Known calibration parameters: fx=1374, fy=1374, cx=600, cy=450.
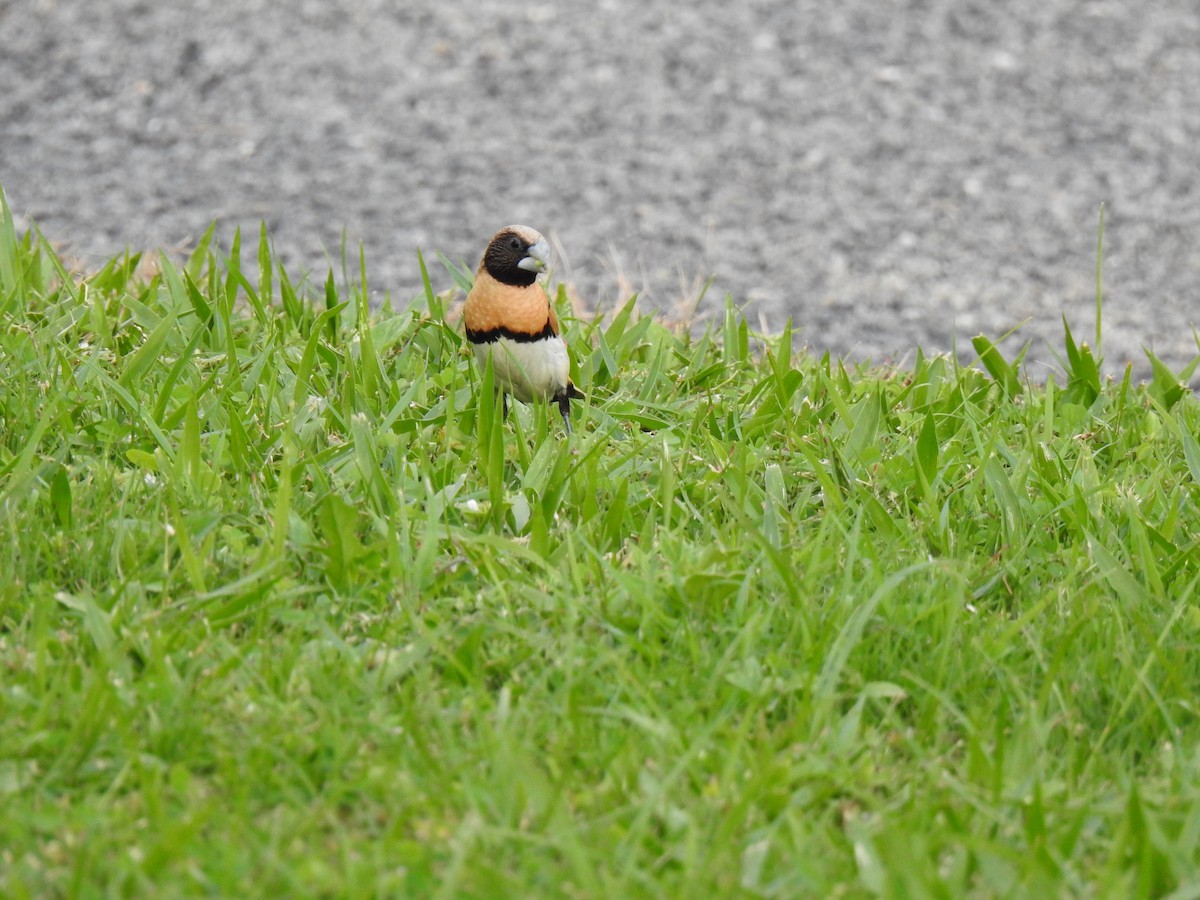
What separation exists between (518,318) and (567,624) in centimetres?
91

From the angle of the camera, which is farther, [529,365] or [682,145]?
[682,145]

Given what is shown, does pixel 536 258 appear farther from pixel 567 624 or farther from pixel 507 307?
pixel 567 624

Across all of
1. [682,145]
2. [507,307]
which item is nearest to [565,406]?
[507,307]

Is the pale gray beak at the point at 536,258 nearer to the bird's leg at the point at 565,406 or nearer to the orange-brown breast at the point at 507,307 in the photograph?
the orange-brown breast at the point at 507,307

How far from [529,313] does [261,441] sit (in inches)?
28.4

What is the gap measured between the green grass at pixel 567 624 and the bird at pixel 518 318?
0.43 ft

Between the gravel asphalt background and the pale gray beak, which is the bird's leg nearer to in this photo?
the pale gray beak

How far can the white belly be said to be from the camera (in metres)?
3.39

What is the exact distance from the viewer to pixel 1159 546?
3213mm

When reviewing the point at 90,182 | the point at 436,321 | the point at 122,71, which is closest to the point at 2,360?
the point at 436,321

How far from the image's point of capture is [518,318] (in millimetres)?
3367

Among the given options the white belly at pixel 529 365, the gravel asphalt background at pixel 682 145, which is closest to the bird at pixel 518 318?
the white belly at pixel 529 365

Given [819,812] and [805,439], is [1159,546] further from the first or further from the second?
[819,812]

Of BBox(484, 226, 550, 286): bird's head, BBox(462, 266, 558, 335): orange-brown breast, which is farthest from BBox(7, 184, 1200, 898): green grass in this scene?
BBox(484, 226, 550, 286): bird's head
